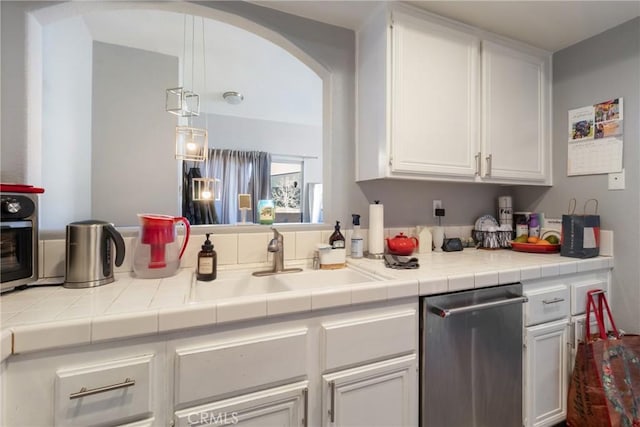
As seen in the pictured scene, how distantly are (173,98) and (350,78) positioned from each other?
1.16 m

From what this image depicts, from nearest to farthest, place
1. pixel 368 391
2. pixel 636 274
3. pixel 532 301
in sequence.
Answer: pixel 368 391 < pixel 532 301 < pixel 636 274

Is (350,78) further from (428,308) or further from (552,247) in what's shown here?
(552,247)

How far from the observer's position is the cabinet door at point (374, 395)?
0.99 m

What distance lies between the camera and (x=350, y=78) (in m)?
1.71

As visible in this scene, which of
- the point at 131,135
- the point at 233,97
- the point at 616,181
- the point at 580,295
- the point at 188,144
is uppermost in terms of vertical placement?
the point at 233,97

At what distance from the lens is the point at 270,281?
4.49ft

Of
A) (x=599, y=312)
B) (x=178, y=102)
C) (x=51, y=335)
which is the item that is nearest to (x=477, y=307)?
(x=599, y=312)

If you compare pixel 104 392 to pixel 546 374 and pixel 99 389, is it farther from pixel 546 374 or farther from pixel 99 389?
pixel 546 374

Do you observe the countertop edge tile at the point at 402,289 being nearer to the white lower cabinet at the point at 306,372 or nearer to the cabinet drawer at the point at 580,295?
the white lower cabinet at the point at 306,372

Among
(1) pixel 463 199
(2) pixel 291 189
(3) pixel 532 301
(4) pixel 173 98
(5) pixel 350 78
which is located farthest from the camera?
(2) pixel 291 189

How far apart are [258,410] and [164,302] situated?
446mm

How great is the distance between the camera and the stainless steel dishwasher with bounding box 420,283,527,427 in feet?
3.71

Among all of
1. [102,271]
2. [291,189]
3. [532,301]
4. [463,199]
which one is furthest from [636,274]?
[291,189]

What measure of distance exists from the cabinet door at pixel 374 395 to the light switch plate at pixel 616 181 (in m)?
1.56
